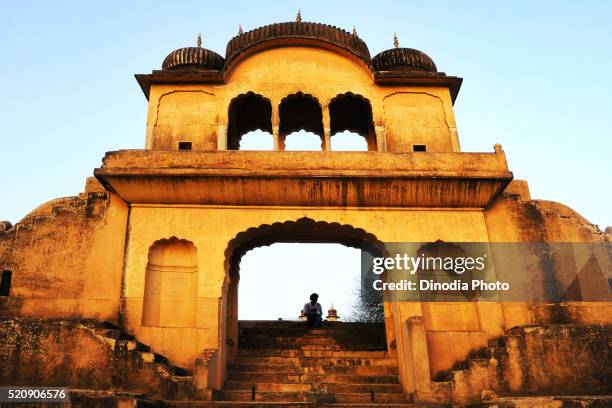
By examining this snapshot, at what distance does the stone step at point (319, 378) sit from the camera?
9.80 m

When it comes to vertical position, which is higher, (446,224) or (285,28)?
(285,28)

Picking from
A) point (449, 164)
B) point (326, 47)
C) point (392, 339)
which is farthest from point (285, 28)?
point (392, 339)

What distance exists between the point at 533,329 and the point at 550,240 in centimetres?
283

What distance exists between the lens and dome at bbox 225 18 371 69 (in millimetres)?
12398

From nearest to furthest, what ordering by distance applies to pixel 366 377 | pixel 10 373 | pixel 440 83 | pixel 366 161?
1. pixel 10 373
2. pixel 366 377
3. pixel 366 161
4. pixel 440 83

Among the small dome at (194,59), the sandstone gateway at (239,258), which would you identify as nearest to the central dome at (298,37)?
the small dome at (194,59)

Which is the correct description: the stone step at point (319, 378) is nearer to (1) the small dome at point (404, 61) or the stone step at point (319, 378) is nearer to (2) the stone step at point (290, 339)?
(2) the stone step at point (290, 339)

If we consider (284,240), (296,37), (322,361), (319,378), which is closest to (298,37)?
(296,37)

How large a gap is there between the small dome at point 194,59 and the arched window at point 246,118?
42.9 inches

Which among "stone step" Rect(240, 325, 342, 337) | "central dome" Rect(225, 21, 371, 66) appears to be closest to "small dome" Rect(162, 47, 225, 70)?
"central dome" Rect(225, 21, 371, 66)

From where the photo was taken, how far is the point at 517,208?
10859mm

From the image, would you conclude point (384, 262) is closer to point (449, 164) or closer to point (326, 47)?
point (449, 164)

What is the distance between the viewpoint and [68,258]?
10227 millimetres

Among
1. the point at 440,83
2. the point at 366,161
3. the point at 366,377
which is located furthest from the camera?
the point at 440,83
